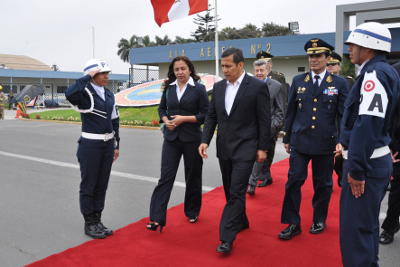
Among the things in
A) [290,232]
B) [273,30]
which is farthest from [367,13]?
[273,30]

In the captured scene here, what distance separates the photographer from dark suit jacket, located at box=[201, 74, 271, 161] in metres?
3.63

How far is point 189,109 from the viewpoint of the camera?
4301 mm

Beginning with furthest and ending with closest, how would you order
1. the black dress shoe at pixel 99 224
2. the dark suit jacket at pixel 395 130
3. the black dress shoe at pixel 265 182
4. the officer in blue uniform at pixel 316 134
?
the black dress shoe at pixel 265 182 → the black dress shoe at pixel 99 224 → the officer in blue uniform at pixel 316 134 → the dark suit jacket at pixel 395 130

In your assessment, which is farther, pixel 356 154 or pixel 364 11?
pixel 364 11

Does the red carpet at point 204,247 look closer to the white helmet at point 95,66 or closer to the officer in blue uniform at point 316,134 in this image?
the officer in blue uniform at point 316,134

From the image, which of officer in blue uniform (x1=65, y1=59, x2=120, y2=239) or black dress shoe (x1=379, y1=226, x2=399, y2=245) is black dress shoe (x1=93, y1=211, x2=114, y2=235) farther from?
black dress shoe (x1=379, y1=226, x2=399, y2=245)

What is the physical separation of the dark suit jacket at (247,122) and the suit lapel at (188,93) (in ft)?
2.13

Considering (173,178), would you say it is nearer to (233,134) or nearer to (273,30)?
(233,134)

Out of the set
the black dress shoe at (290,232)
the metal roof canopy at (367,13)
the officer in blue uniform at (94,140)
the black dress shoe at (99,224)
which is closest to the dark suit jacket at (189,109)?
the officer in blue uniform at (94,140)

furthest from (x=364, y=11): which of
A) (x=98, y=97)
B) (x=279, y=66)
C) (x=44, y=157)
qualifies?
(x=98, y=97)

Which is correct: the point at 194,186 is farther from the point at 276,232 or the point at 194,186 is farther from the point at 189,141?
the point at 276,232

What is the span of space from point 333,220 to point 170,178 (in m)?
2.03

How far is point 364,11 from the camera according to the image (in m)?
17.6

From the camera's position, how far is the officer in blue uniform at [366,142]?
243 cm
